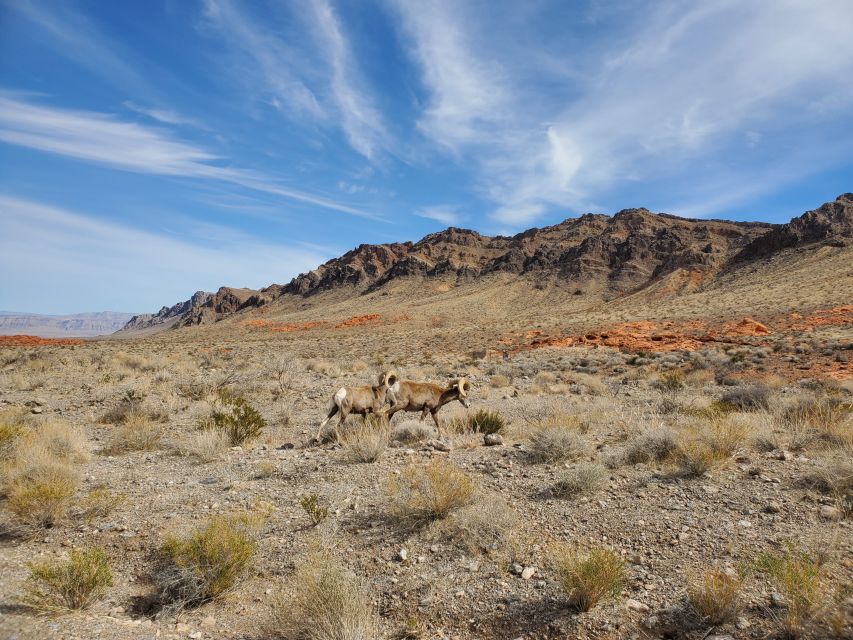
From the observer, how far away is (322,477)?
23.8 ft

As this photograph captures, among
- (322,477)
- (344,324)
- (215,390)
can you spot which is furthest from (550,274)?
(322,477)

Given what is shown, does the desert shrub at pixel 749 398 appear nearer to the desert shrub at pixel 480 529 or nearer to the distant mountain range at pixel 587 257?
the desert shrub at pixel 480 529

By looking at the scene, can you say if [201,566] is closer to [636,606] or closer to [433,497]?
[433,497]

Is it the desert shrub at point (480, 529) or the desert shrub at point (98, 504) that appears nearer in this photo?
the desert shrub at point (480, 529)

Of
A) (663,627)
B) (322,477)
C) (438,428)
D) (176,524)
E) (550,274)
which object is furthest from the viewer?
(550,274)

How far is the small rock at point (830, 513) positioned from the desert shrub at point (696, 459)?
143cm

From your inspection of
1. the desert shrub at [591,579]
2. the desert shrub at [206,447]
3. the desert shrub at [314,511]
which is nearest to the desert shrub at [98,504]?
the desert shrub at [206,447]

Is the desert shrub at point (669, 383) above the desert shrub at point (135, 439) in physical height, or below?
below

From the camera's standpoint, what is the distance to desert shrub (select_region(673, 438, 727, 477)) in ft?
20.7

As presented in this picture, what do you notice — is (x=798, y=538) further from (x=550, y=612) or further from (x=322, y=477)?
(x=322, y=477)

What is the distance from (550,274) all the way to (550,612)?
9646cm

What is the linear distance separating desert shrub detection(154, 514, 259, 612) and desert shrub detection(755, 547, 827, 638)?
485cm

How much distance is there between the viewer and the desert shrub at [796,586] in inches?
133

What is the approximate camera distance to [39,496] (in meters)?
5.64
